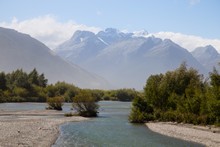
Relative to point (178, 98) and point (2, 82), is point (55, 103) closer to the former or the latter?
point (178, 98)

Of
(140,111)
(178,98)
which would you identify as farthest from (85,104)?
(178,98)

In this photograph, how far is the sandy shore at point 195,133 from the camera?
40.6 m

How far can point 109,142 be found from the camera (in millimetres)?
39531

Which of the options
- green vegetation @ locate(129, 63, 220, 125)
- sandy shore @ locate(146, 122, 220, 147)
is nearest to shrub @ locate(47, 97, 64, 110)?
green vegetation @ locate(129, 63, 220, 125)

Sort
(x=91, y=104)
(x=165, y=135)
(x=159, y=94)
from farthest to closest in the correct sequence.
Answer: (x=91, y=104)
(x=159, y=94)
(x=165, y=135)

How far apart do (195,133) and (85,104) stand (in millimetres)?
34639

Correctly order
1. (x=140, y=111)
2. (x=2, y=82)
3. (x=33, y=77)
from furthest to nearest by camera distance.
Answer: (x=33, y=77), (x=2, y=82), (x=140, y=111)

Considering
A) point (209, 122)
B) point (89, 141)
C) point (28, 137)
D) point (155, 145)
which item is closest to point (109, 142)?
point (89, 141)

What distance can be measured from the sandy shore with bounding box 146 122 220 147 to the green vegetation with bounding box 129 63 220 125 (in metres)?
3.58

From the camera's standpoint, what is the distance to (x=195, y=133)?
47125mm

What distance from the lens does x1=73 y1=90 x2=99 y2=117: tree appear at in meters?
76.4

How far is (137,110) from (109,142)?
27.7 meters

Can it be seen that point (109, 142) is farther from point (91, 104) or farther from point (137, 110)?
point (91, 104)

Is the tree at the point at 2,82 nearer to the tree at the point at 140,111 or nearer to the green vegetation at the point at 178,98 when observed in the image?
the green vegetation at the point at 178,98
